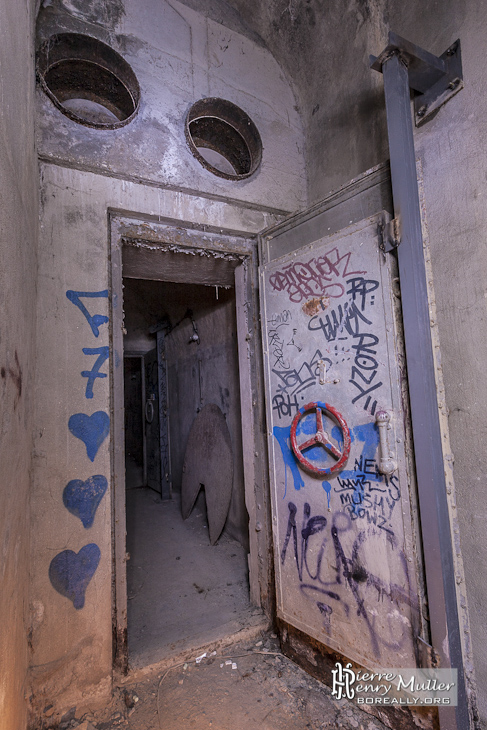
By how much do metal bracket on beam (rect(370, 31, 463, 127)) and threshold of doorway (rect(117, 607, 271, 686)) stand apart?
125 inches

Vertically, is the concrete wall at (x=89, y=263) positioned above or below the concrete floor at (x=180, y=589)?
above

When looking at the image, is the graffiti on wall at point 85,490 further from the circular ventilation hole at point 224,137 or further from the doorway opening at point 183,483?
the circular ventilation hole at point 224,137

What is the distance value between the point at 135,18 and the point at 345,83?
1.37 metres

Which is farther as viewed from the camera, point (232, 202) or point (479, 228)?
point (232, 202)

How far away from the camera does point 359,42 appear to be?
233 cm

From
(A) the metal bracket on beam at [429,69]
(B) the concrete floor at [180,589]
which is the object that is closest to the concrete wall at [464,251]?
(A) the metal bracket on beam at [429,69]

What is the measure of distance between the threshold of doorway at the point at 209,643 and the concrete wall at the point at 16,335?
0.64m

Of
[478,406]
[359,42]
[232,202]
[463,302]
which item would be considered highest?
[359,42]

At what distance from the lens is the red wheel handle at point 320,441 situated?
1.89 metres

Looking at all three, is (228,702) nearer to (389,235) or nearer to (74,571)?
(74,571)

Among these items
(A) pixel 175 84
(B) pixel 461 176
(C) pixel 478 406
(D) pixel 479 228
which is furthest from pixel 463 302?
(A) pixel 175 84

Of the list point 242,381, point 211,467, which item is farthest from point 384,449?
point 211,467

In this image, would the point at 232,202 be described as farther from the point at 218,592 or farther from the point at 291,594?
the point at 218,592

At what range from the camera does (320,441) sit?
201 cm
